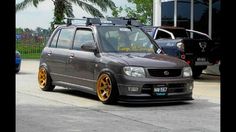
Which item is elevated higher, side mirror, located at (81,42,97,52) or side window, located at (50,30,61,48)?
side window, located at (50,30,61,48)

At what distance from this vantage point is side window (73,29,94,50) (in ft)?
33.0

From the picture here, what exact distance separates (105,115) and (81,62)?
2.38 meters

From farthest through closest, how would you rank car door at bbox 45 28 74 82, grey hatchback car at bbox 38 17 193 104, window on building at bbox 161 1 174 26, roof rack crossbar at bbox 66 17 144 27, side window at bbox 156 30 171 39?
window on building at bbox 161 1 174 26, side window at bbox 156 30 171 39, car door at bbox 45 28 74 82, roof rack crossbar at bbox 66 17 144 27, grey hatchback car at bbox 38 17 193 104

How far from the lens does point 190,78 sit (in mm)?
9312

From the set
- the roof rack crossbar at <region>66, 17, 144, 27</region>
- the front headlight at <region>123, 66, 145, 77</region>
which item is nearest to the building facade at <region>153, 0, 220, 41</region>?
the roof rack crossbar at <region>66, 17, 144, 27</region>

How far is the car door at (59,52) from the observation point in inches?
416

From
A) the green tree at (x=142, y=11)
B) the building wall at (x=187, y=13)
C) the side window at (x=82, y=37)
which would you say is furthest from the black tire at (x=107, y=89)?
the green tree at (x=142, y=11)

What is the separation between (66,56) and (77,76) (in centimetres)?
68

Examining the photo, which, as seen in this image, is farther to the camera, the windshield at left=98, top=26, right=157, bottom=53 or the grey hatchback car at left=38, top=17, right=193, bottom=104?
the windshield at left=98, top=26, right=157, bottom=53

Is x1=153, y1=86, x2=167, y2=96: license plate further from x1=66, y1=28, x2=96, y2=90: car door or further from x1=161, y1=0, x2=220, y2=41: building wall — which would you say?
x1=161, y1=0, x2=220, y2=41: building wall

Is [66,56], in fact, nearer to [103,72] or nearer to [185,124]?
[103,72]

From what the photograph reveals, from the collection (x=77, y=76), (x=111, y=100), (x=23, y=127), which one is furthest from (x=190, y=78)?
(x=23, y=127)

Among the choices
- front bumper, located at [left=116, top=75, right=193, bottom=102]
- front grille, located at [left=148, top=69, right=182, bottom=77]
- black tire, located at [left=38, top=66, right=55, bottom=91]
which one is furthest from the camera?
black tire, located at [left=38, top=66, right=55, bottom=91]

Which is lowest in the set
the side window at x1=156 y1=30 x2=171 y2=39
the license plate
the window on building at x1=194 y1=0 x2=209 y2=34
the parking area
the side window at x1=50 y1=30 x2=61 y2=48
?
the parking area
